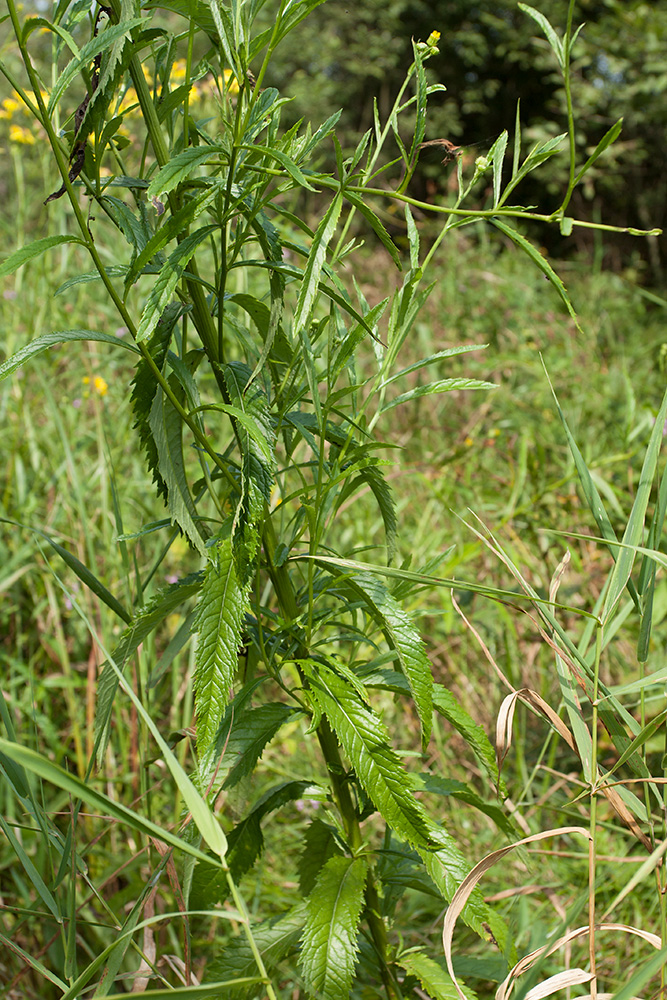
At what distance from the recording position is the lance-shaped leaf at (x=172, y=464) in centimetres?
65

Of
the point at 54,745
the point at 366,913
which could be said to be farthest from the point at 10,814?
the point at 366,913

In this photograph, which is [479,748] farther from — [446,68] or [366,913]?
[446,68]

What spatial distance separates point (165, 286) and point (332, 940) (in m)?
0.54

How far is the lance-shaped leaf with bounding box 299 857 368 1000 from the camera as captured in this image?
632mm

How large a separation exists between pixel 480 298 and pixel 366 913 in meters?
3.57

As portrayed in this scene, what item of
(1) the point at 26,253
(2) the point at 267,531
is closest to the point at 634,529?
(2) the point at 267,531

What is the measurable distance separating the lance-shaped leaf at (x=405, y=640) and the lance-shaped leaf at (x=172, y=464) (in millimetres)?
151

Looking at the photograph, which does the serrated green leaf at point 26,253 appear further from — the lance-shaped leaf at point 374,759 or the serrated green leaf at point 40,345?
the lance-shaped leaf at point 374,759

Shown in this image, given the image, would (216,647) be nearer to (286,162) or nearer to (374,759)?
(374,759)

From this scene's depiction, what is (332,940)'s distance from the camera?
64cm

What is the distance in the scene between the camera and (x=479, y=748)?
72 cm

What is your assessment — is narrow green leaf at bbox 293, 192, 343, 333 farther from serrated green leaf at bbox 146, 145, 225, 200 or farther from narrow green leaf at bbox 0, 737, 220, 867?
narrow green leaf at bbox 0, 737, 220, 867

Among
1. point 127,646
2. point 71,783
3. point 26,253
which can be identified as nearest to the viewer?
point 71,783

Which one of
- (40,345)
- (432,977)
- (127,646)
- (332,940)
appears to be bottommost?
(432,977)
